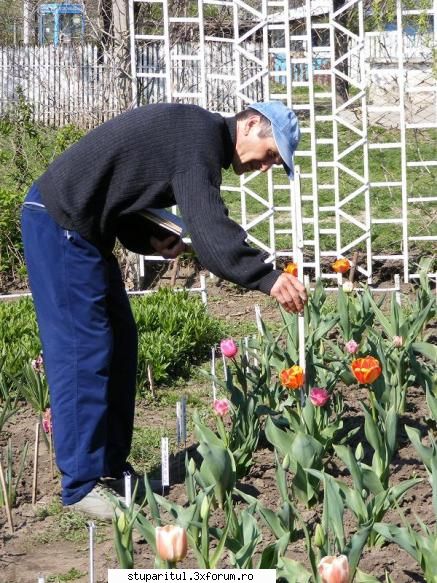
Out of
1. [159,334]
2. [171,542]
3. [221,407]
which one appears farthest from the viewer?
[159,334]

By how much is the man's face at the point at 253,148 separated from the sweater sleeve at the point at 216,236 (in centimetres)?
17

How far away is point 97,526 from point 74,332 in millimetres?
665

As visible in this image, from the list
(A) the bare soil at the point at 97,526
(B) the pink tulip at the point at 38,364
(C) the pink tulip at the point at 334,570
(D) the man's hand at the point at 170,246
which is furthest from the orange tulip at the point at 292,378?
(C) the pink tulip at the point at 334,570

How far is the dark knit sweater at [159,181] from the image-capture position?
12.0ft

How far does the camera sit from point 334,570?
8.15 ft

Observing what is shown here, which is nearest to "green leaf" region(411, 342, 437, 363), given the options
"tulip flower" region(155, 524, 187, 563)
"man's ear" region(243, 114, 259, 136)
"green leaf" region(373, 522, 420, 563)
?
"man's ear" region(243, 114, 259, 136)

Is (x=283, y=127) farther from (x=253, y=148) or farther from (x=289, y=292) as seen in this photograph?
(x=289, y=292)

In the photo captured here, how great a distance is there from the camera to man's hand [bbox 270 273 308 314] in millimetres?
3639

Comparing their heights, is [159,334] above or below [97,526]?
above

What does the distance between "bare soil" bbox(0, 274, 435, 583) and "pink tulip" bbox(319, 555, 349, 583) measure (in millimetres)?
960

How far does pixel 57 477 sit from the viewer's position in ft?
14.8

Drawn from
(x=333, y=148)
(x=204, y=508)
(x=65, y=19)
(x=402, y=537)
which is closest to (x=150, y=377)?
(x=204, y=508)

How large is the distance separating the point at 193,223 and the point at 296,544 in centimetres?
104

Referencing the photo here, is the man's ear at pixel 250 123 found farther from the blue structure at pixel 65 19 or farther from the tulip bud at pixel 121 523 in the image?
the blue structure at pixel 65 19
